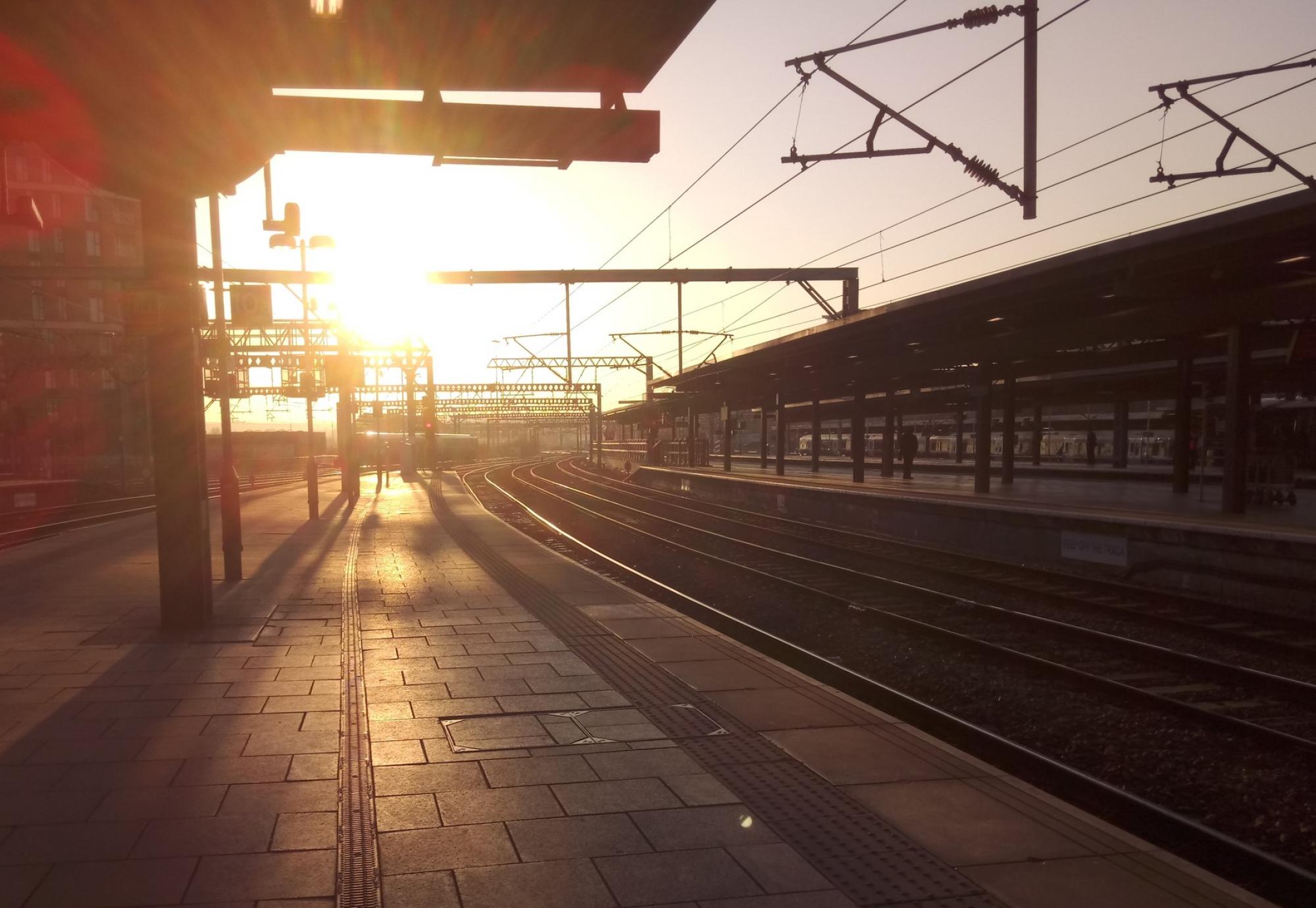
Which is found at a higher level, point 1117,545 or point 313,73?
point 313,73

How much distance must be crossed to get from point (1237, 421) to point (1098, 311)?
2.73m

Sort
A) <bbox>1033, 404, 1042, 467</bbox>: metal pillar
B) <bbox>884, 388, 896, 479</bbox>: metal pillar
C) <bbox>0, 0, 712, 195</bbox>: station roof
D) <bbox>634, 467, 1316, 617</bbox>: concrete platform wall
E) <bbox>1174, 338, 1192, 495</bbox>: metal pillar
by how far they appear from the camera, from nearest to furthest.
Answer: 1. <bbox>0, 0, 712, 195</bbox>: station roof
2. <bbox>634, 467, 1316, 617</bbox>: concrete platform wall
3. <bbox>1174, 338, 1192, 495</bbox>: metal pillar
4. <bbox>884, 388, 896, 479</bbox>: metal pillar
5. <bbox>1033, 404, 1042, 467</bbox>: metal pillar

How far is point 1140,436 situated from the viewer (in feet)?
160

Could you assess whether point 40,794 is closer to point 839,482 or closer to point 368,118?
point 368,118

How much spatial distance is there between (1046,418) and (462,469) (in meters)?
34.3

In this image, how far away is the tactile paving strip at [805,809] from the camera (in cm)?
365

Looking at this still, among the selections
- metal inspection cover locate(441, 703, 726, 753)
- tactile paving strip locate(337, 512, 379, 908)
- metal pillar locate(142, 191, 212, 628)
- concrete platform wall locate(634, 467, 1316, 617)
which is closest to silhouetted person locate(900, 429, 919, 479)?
concrete platform wall locate(634, 467, 1316, 617)

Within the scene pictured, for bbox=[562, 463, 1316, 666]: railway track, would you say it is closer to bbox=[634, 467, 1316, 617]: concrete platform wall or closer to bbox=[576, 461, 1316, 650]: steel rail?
bbox=[576, 461, 1316, 650]: steel rail

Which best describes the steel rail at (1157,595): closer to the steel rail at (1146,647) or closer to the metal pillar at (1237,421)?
the steel rail at (1146,647)

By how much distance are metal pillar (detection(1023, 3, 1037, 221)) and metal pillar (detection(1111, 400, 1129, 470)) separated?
75.5 ft

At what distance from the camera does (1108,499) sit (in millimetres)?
18344

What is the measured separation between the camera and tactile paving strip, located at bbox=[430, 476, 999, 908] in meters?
3.65

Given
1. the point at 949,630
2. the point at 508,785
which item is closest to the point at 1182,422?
the point at 949,630

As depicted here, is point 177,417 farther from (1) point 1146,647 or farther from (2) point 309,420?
(2) point 309,420
